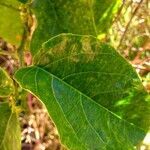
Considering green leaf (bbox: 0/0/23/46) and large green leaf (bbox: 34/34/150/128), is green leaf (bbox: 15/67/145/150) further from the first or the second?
green leaf (bbox: 0/0/23/46)

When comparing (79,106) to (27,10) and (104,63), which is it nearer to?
(104,63)

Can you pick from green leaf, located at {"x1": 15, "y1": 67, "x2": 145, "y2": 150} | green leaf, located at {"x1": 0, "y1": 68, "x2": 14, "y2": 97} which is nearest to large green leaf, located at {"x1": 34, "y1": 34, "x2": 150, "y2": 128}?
green leaf, located at {"x1": 15, "y1": 67, "x2": 145, "y2": 150}

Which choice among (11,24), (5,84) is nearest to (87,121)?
(5,84)

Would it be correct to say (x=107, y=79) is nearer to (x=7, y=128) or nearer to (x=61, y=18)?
(x=61, y=18)

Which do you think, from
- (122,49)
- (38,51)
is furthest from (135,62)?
(38,51)

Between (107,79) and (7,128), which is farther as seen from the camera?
(7,128)

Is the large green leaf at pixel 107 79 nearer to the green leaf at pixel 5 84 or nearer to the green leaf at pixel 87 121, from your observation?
the green leaf at pixel 87 121
